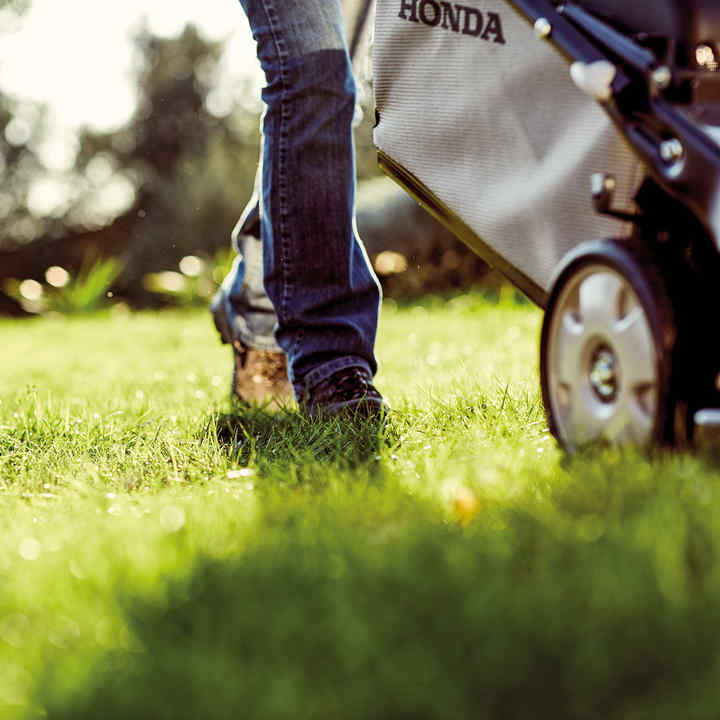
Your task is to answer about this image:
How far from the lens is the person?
2.35m

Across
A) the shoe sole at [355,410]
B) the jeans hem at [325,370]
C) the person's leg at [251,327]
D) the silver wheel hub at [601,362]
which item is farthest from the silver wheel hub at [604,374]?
the person's leg at [251,327]

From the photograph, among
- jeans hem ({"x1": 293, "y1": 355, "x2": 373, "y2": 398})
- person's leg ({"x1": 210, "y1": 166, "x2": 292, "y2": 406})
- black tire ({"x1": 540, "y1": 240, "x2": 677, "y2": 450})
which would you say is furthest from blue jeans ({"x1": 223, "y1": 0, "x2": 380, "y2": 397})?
black tire ({"x1": 540, "y1": 240, "x2": 677, "y2": 450})

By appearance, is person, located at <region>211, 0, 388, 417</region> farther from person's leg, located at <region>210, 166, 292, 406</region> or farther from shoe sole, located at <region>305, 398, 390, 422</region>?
person's leg, located at <region>210, 166, 292, 406</region>

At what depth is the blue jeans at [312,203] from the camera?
236 centimetres

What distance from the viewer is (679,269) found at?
4.96ft

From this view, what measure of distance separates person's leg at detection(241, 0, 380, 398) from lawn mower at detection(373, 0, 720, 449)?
333 mm

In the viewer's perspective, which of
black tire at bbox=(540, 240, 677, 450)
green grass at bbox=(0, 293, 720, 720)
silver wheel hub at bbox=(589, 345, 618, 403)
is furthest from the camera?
silver wheel hub at bbox=(589, 345, 618, 403)

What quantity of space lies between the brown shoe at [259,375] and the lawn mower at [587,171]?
34.0 inches

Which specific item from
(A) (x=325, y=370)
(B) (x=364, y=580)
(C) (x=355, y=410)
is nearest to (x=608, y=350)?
(B) (x=364, y=580)

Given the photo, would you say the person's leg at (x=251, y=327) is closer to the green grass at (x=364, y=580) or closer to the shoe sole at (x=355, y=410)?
the shoe sole at (x=355, y=410)

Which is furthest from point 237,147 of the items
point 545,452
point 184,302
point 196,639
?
point 196,639

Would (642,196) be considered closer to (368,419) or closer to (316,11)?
(368,419)

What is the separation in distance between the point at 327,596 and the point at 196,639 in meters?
0.15

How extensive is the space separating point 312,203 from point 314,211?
2 centimetres
